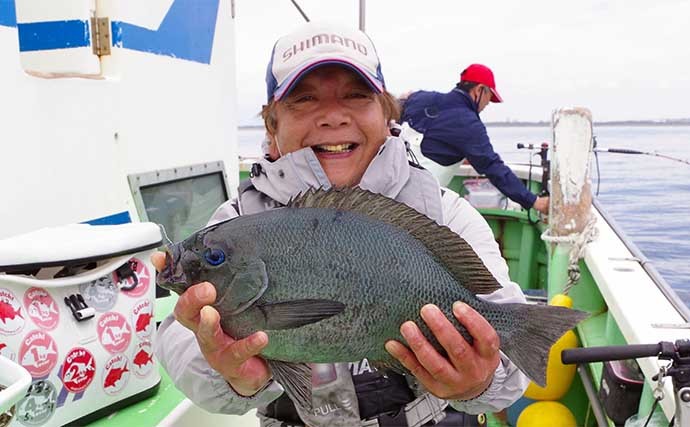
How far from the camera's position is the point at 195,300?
4.46ft

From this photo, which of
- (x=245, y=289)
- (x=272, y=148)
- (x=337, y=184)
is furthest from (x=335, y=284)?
(x=272, y=148)

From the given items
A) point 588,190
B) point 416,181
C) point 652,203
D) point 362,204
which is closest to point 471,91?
point 588,190

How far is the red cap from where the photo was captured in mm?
6922

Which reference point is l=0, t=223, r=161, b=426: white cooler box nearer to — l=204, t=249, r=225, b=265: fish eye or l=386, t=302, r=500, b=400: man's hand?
l=204, t=249, r=225, b=265: fish eye

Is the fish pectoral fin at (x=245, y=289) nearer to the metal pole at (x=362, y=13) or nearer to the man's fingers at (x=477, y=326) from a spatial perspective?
the man's fingers at (x=477, y=326)

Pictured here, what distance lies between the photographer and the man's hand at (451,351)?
139cm

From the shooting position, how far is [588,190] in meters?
4.78

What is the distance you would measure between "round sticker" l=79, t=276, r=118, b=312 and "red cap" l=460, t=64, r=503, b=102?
552cm

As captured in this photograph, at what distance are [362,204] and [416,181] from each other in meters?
0.47

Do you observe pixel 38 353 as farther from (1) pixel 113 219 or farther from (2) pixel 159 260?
(1) pixel 113 219

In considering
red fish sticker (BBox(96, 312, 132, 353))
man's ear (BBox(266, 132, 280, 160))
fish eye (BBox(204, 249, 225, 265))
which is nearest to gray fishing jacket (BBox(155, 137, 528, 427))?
man's ear (BBox(266, 132, 280, 160))

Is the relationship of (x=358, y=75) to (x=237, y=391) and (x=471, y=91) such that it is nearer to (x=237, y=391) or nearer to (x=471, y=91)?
(x=237, y=391)

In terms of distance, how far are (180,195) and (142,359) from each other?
1830mm

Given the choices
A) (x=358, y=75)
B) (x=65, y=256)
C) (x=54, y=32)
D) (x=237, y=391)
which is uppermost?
(x=54, y=32)
